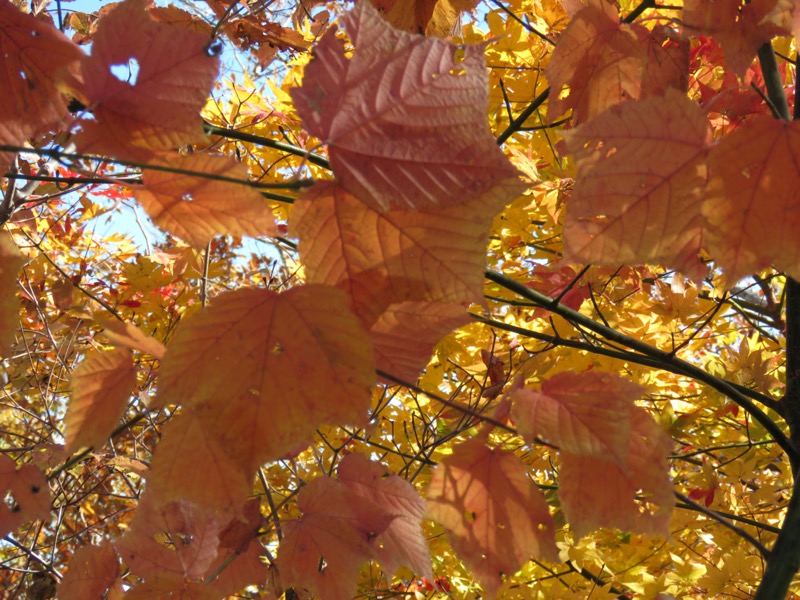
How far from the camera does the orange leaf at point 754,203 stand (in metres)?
0.57

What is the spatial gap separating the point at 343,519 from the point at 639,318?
1.25 metres

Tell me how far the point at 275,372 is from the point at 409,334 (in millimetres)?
157

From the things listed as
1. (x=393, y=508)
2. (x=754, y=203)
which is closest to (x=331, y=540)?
(x=393, y=508)

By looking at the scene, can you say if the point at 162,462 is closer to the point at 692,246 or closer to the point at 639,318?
the point at 692,246

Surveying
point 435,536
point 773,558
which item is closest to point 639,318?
point 435,536

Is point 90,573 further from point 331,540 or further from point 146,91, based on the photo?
point 146,91

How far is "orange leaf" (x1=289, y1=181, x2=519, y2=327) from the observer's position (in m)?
0.52

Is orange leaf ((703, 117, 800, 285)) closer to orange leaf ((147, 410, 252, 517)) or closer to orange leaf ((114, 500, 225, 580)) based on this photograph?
orange leaf ((147, 410, 252, 517))

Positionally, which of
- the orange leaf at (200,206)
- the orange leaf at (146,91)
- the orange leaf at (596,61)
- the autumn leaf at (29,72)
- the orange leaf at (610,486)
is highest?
the orange leaf at (596,61)

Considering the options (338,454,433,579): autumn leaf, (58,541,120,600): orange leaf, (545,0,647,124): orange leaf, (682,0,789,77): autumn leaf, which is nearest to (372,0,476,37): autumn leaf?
(545,0,647,124): orange leaf

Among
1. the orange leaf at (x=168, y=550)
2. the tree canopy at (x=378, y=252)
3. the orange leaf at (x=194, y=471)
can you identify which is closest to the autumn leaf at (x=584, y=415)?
the tree canopy at (x=378, y=252)

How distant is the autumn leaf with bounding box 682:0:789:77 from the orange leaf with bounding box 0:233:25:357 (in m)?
0.69

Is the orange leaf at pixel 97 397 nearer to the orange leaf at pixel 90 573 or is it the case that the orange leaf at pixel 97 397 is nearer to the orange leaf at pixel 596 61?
the orange leaf at pixel 90 573

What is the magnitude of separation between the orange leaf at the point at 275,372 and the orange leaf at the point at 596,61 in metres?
0.49
